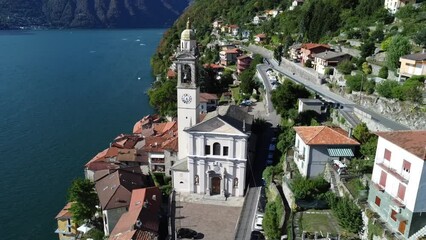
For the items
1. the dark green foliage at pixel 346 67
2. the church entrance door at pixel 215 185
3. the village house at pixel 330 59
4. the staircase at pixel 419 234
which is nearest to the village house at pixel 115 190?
the church entrance door at pixel 215 185

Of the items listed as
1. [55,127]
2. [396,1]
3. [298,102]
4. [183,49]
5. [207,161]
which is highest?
[396,1]

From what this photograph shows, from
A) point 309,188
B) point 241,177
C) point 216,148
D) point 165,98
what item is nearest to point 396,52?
point 241,177

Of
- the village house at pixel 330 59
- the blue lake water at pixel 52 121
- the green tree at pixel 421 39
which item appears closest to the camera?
the blue lake water at pixel 52 121

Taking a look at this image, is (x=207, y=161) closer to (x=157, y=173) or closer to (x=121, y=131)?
(x=157, y=173)

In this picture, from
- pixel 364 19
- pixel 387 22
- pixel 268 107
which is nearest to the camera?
pixel 268 107

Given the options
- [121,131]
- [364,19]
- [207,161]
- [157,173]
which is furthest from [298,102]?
[364,19]

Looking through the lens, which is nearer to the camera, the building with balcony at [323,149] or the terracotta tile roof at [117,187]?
the building with balcony at [323,149]

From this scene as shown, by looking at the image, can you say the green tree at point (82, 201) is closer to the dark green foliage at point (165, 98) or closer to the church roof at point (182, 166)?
the church roof at point (182, 166)
